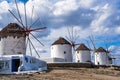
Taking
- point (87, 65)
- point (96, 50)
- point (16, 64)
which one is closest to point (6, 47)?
point (16, 64)

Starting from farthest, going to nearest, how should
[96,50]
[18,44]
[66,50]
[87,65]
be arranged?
[96,50] < [66,50] < [87,65] < [18,44]

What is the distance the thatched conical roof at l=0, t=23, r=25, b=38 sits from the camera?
5426 cm

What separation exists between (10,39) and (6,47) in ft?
5.50

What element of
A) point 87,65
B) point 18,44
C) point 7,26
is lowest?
point 87,65

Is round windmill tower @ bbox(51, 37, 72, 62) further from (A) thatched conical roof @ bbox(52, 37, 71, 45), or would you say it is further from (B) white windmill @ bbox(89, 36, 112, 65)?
(B) white windmill @ bbox(89, 36, 112, 65)

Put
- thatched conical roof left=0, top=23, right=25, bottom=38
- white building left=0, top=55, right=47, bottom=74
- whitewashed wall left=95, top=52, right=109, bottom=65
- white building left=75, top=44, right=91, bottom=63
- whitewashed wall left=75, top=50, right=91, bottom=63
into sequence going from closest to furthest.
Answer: white building left=0, top=55, right=47, bottom=74 → thatched conical roof left=0, top=23, right=25, bottom=38 → whitewashed wall left=75, top=50, right=91, bottom=63 → white building left=75, top=44, right=91, bottom=63 → whitewashed wall left=95, top=52, right=109, bottom=65

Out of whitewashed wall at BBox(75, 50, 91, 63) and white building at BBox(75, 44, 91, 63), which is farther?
white building at BBox(75, 44, 91, 63)

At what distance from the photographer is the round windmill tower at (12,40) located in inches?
2103

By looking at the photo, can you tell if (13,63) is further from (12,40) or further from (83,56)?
(83,56)

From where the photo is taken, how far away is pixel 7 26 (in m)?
55.7

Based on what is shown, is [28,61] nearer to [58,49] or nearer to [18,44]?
[18,44]

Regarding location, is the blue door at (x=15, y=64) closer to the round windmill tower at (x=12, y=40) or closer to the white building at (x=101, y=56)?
the round windmill tower at (x=12, y=40)

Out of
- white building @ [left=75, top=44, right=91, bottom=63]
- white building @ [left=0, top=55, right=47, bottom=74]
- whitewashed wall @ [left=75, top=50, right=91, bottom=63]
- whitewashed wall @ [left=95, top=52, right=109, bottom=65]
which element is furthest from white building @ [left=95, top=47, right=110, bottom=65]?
white building @ [left=0, top=55, right=47, bottom=74]

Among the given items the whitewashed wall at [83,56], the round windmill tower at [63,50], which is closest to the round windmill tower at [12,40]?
the round windmill tower at [63,50]
